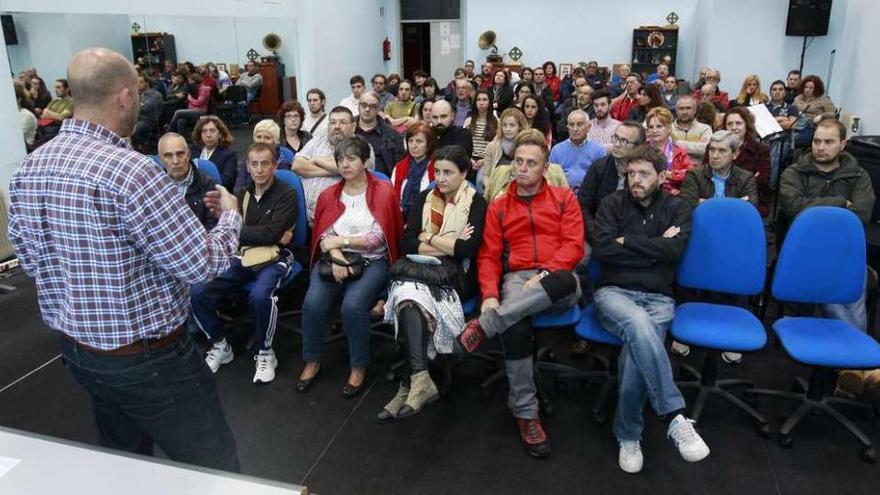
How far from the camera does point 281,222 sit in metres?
3.39

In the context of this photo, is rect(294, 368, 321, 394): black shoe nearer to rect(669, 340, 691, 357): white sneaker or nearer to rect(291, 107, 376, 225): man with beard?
rect(291, 107, 376, 225): man with beard

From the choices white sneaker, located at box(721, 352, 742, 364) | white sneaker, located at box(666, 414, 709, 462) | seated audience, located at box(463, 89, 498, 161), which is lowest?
white sneaker, located at box(721, 352, 742, 364)

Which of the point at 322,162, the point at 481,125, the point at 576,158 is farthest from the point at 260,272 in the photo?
the point at 481,125

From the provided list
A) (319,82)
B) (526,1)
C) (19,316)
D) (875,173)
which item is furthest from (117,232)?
(526,1)

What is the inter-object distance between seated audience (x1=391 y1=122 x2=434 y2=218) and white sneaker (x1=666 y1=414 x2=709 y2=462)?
6.61ft

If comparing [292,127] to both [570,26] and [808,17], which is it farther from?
[570,26]

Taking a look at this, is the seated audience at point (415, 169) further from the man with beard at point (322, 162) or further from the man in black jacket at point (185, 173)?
the man in black jacket at point (185, 173)

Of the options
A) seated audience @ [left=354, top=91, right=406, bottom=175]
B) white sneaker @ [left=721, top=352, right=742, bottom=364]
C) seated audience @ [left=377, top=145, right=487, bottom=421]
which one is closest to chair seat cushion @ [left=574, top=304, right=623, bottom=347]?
seated audience @ [left=377, top=145, right=487, bottom=421]

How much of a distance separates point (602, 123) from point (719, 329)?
3.17m

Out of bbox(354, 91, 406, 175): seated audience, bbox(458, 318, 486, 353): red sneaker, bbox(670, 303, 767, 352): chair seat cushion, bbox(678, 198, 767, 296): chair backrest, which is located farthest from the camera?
bbox(354, 91, 406, 175): seated audience

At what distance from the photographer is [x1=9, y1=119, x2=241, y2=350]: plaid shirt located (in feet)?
4.86

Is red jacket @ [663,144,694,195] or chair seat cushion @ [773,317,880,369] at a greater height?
red jacket @ [663,144,694,195]

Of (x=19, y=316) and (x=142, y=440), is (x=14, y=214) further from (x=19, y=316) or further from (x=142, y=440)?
(x=19, y=316)

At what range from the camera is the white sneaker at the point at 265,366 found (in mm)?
3227
